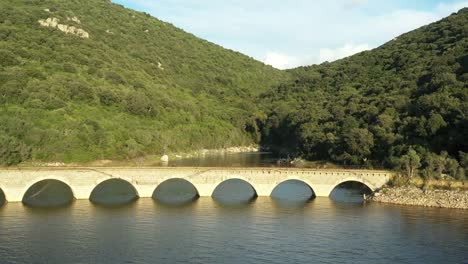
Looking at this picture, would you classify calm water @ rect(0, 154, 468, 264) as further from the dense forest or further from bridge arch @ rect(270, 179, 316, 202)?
the dense forest

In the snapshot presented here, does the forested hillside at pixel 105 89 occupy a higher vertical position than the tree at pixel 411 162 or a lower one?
higher

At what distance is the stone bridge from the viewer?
55.6m

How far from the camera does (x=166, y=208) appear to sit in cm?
5538

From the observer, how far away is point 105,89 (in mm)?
101938

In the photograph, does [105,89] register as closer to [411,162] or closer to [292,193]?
[292,193]

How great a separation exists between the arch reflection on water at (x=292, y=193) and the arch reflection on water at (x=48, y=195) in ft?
84.3

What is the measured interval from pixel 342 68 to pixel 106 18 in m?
77.6

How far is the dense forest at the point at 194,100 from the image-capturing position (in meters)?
73.2

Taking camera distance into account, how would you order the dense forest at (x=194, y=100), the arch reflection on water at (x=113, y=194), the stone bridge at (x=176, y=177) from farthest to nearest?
1. the dense forest at (x=194, y=100)
2. the arch reflection on water at (x=113, y=194)
3. the stone bridge at (x=176, y=177)

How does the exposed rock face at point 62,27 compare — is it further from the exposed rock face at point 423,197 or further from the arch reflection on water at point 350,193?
the exposed rock face at point 423,197

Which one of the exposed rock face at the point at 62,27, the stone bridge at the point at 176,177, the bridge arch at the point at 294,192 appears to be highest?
the exposed rock face at the point at 62,27

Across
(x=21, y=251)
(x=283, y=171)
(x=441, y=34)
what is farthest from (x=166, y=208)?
(x=441, y=34)

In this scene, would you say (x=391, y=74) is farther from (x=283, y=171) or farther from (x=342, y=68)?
(x=283, y=171)

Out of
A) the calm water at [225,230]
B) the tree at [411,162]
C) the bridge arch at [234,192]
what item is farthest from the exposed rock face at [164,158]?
the tree at [411,162]
